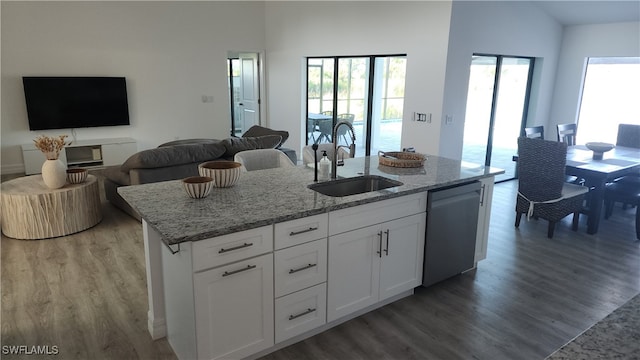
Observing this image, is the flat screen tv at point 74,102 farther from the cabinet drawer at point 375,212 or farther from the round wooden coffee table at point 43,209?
the cabinet drawer at point 375,212

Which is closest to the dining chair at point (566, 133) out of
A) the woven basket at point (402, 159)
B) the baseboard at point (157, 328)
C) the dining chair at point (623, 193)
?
the dining chair at point (623, 193)

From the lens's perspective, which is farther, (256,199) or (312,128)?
(312,128)

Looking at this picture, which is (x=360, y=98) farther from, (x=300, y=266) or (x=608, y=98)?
(x=300, y=266)

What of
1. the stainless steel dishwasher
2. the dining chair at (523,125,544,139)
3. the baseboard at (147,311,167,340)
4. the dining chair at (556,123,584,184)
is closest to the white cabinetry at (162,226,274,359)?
the baseboard at (147,311,167,340)

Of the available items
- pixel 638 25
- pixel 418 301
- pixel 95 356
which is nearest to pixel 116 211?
pixel 95 356

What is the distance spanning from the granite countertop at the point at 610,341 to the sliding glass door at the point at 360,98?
16.5ft

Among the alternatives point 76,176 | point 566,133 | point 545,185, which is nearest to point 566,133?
point 566,133

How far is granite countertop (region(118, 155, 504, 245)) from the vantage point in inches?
81.6

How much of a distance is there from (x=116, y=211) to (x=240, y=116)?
5144 millimetres

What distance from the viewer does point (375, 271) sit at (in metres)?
2.80

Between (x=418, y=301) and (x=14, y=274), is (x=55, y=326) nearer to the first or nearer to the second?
(x=14, y=274)

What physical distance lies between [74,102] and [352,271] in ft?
20.9

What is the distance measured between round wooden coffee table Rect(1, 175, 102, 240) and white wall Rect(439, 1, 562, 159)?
422 centimetres

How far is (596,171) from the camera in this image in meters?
4.22
